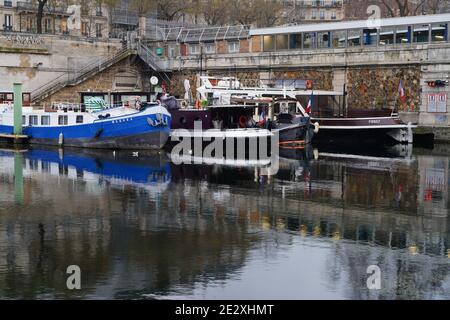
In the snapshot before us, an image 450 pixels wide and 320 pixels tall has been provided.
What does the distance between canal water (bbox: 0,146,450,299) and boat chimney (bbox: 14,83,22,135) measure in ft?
40.8

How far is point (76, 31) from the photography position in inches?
3327

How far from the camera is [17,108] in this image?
4688 cm

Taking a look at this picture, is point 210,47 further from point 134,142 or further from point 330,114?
point 134,142

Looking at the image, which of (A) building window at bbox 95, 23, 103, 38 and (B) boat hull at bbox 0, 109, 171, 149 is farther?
(A) building window at bbox 95, 23, 103, 38

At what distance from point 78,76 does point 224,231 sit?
142 ft

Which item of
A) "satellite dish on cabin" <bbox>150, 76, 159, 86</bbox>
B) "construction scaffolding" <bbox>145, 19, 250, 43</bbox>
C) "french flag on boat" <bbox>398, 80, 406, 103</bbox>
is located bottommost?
"french flag on boat" <bbox>398, 80, 406, 103</bbox>

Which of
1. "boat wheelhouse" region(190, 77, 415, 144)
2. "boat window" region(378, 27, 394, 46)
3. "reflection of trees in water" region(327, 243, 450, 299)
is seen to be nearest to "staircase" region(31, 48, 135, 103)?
"boat wheelhouse" region(190, 77, 415, 144)

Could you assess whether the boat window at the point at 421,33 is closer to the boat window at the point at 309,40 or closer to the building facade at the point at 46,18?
the boat window at the point at 309,40

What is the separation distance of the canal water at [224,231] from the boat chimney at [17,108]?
40.8ft

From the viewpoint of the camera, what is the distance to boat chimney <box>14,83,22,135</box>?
46.6 metres

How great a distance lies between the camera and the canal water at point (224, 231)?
15.5m

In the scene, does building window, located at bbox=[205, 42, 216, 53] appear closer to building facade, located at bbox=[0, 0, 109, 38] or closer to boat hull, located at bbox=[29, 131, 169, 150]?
boat hull, located at bbox=[29, 131, 169, 150]

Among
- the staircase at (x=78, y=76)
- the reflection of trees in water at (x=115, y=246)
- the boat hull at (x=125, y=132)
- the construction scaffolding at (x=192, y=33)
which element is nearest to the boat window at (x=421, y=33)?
the construction scaffolding at (x=192, y=33)
